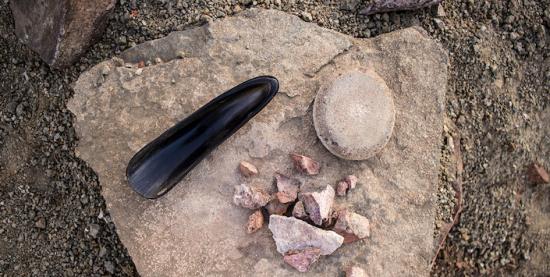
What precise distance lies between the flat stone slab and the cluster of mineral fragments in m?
0.04

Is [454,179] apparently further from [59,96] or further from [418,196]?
[59,96]

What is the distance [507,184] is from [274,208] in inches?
46.7

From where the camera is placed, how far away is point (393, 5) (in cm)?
236

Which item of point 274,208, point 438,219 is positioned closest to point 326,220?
point 274,208

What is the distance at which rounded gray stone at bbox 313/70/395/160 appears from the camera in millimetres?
2135

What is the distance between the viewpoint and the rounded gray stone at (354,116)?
213 cm

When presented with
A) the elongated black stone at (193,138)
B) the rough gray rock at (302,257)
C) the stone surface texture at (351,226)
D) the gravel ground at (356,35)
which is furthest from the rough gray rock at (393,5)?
the rough gray rock at (302,257)

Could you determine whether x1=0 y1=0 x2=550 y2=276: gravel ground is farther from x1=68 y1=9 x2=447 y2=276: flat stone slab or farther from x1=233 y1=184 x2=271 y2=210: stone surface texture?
x1=233 y1=184 x2=271 y2=210: stone surface texture

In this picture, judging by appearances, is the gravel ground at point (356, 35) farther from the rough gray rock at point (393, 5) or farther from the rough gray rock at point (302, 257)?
the rough gray rock at point (302, 257)

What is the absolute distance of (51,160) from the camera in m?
2.30

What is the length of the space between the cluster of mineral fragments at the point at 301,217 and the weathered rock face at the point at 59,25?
2.54 feet

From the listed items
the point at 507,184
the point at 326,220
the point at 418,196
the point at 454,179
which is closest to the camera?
the point at 326,220

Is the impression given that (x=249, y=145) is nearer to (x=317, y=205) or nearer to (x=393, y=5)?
(x=317, y=205)

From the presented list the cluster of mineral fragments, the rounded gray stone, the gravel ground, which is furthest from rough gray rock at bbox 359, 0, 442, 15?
the cluster of mineral fragments
